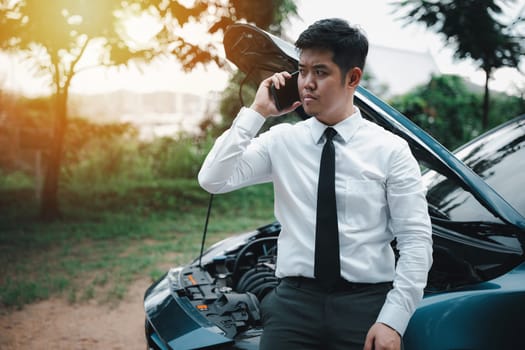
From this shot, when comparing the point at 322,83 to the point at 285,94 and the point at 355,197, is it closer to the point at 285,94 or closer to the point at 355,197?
the point at 285,94

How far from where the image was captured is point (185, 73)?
8094mm

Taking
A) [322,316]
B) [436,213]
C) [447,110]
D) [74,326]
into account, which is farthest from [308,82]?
[447,110]

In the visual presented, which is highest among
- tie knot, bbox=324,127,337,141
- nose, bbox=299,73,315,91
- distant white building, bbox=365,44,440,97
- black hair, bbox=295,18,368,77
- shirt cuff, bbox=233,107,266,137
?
distant white building, bbox=365,44,440,97

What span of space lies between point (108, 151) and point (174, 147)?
152cm

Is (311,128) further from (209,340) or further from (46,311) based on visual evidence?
(46,311)

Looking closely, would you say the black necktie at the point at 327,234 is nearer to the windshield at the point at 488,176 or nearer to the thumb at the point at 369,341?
the thumb at the point at 369,341

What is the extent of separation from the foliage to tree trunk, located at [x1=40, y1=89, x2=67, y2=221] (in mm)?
7264

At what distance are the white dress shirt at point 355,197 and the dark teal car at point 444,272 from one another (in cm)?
24

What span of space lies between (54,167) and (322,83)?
7401 millimetres

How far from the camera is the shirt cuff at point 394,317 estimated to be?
1.50 meters

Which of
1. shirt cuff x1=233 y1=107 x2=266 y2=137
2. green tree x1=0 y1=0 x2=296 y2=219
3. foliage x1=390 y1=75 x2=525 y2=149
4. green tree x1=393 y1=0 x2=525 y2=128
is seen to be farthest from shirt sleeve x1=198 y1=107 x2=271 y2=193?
foliage x1=390 y1=75 x2=525 y2=149

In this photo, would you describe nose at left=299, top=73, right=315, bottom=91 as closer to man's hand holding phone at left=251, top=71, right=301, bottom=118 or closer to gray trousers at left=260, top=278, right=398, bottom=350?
man's hand holding phone at left=251, top=71, right=301, bottom=118

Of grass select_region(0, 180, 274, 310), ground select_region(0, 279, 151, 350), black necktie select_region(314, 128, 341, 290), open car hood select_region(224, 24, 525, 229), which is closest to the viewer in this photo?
black necktie select_region(314, 128, 341, 290)

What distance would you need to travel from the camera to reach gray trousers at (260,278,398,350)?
155 centimetres
